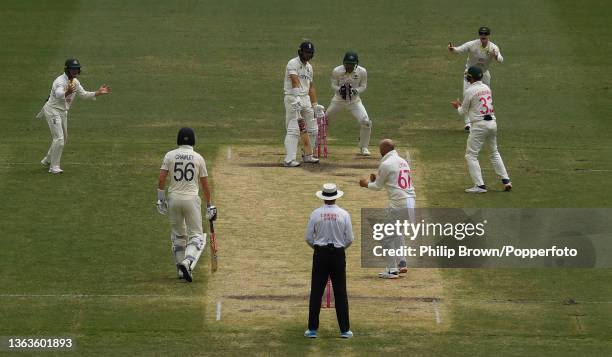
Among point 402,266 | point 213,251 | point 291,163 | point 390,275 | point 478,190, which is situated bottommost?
point 390,275

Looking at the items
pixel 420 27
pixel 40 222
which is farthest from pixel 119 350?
pixel 420 27

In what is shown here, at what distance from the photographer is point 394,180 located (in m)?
22.3

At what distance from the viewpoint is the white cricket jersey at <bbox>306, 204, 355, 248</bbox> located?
64.5 ft

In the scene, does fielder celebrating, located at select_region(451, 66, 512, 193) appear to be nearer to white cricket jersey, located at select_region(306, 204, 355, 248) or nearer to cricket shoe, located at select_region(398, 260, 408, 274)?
cricket shoe, located at select_region(398, 260, 408, 274)

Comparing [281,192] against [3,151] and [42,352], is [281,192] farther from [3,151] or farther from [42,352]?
[42,352]

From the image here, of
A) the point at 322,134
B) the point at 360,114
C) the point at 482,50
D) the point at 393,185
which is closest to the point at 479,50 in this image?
the point at 482,50

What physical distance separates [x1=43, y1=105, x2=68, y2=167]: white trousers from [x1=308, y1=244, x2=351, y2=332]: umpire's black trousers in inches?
372

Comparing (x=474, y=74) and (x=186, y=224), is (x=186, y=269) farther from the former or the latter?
(x=474, y=74)

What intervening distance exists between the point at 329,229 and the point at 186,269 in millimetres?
3249

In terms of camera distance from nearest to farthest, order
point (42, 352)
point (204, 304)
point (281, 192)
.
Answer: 1. point (42, 352)
2. point (204, 304)
3. point (281, 192)

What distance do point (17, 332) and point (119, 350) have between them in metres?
1.60

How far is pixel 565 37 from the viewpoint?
3972cm

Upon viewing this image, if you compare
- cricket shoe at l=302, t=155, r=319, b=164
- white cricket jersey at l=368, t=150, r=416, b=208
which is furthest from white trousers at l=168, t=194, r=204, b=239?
cricket shoe at l=302, t=155, r=319, b=164

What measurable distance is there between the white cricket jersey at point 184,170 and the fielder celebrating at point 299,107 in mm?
6756
